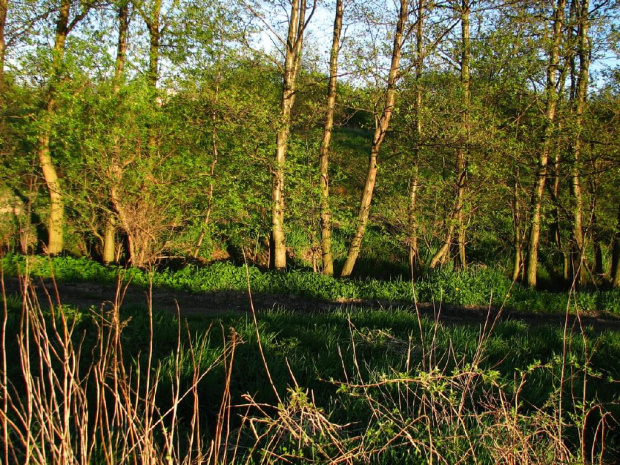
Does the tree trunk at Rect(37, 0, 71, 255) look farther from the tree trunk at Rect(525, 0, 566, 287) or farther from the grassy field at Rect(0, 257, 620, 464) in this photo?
the tree trunk at Rect(525, 0, 566, 287)

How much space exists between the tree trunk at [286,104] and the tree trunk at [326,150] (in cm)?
81

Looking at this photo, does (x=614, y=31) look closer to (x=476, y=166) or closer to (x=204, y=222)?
(x=476, y=166)

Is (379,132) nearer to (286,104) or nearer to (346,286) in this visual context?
(286,104)

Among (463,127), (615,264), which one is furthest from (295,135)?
(615,264)

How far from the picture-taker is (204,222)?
35.0ft

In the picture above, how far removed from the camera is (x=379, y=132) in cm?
1085

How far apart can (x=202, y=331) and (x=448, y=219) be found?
6.70 meters

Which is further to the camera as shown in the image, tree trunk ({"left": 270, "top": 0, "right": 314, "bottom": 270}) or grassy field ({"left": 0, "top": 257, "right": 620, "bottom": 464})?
tree trunk ({"left": 270, "top": 0, "right": 314, "bottom": 270})

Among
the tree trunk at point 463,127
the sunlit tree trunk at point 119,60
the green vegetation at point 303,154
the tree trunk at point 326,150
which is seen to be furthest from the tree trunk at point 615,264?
the sunlit tree trunk at point 119,60

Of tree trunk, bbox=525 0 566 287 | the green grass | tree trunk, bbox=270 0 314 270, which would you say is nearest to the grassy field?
the green grass

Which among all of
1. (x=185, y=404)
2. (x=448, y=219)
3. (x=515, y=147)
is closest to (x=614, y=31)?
(x=515, y=147)

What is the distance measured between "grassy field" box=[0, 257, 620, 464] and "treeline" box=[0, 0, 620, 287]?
402 cm

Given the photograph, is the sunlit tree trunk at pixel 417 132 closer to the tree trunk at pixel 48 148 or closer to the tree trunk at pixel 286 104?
the tree trunk at pixel 286 104

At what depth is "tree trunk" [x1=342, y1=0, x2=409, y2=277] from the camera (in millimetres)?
10281
